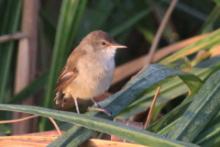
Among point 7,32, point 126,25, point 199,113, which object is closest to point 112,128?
point 199,113

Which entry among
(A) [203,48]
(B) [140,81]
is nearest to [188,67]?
(A) [203,48]

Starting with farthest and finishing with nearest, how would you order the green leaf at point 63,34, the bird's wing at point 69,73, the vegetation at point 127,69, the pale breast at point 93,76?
the green leaf at point 63,34 → the bird's wing at point 69,73 → the pale breast at point 93,76 → the vegetation at point 127,69

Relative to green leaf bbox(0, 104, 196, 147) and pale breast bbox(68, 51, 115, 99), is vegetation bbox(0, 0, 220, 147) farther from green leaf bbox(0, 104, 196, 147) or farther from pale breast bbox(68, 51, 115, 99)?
pale breast bbox(68, 51, 115, 99)

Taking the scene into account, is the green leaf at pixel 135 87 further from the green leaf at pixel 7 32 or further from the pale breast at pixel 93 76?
the green leaf at pixel 7 32

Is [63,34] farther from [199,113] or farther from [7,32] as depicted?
[199,113]

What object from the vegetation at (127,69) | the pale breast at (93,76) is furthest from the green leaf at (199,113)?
the pale breast at (93,76)

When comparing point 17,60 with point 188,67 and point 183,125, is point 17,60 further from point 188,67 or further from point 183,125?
point 183,125
